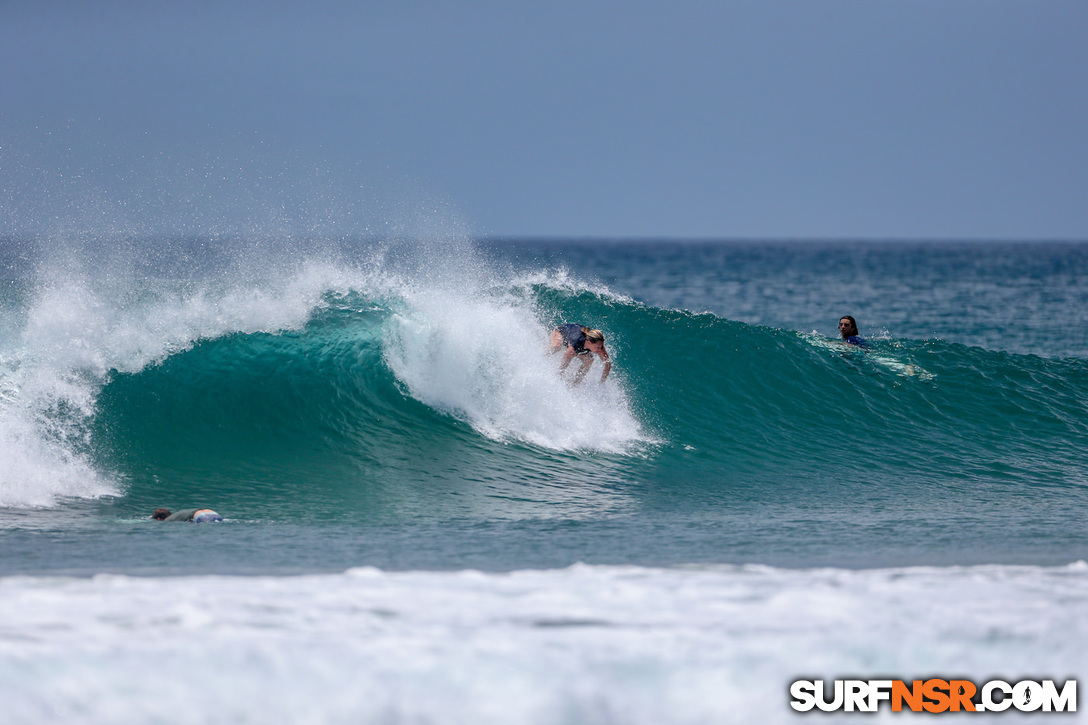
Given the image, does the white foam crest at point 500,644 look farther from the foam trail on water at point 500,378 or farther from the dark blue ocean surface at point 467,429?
the foam trail on water at point 500,378

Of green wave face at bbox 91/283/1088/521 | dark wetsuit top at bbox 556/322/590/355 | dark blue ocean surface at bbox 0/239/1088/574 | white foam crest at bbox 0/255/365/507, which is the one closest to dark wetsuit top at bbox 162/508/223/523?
dark blue ocean surface at bbox 0/239/1088/574

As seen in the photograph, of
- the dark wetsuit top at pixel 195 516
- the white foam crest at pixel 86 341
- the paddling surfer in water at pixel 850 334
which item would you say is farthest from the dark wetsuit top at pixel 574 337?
the paddling surfer in water at pixel 850 334

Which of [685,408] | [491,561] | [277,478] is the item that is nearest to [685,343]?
[685,408]

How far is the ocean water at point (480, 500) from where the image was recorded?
12.3 ft

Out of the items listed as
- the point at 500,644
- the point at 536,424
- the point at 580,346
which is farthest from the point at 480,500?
the point at 500,644

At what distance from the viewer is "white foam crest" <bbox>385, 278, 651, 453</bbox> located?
33.0 feet

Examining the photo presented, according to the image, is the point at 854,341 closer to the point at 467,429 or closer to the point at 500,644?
A: the point at 467,429

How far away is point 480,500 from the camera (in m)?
8.02

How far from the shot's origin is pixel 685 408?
463 inches

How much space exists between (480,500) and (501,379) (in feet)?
8.76

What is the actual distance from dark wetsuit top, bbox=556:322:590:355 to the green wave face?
1.17 feet

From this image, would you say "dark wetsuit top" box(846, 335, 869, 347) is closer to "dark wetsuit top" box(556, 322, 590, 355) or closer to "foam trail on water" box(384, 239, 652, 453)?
"foam trail on water" box(384, 239, 652, 453)

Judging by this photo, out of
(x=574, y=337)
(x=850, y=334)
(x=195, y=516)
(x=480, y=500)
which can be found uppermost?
(x=574, y=337)

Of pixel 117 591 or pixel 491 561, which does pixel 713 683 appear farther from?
pixel 117 591
